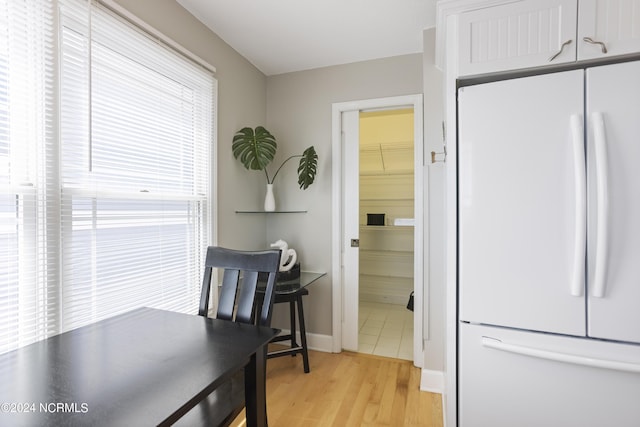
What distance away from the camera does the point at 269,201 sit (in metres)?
2.71

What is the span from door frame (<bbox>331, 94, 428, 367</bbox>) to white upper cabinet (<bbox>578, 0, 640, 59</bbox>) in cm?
115

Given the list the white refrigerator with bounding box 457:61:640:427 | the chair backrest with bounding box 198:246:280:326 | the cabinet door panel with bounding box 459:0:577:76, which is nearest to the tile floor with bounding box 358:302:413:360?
the white refrigerator with bounding box 457:61:640:427

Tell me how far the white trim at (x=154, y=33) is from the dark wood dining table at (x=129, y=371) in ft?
5.02

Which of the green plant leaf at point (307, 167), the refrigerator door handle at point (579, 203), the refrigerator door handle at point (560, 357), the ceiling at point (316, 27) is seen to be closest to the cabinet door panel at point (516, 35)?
the refrigerator door handle at point (579, 203)

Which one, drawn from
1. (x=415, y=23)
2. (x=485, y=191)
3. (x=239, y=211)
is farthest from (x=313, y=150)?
(x=485, y=191)

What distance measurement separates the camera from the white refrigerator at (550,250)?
115cm

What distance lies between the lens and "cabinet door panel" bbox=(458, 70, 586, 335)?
1219 mm

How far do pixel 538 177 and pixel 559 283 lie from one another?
445 millimetres

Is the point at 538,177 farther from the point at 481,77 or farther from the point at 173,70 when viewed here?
the point at 173,70

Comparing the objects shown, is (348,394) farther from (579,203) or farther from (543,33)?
(543,33)

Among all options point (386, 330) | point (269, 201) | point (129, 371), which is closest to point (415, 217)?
point (269, 201)

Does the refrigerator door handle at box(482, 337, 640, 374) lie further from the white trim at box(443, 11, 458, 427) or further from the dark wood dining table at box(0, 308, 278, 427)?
the dark wood dining table at box(0, 308, 278, 427)

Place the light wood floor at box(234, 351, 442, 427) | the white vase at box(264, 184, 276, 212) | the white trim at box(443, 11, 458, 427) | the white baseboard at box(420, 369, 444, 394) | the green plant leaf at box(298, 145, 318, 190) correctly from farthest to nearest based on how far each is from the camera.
Answer: the white vase at box(264, 184, 276, 212)
the green plant leaf at box(298, 145, 318, 190)
the white baseboard at box(420, 369, 444, 394)
the light wood floor at box(234, 351, 442, 427)
the white trim at box(443, 11, 458, 427)

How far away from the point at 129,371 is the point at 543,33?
2014mm
